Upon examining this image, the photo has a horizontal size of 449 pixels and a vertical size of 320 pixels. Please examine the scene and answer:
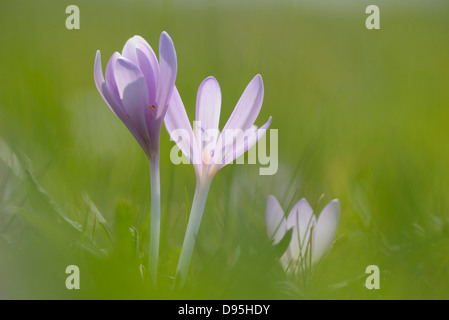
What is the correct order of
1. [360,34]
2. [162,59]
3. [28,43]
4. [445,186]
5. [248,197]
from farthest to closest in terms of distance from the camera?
[360,34] < [28,43] < [445,186] < [248,197] < [162,59]

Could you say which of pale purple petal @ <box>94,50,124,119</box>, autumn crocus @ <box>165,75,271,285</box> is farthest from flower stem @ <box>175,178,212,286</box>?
pale purple petal @ <box>94,50,124,119</box>

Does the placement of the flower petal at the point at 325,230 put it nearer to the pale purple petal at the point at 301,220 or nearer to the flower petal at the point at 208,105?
the pale purple petal at the point at 301,220

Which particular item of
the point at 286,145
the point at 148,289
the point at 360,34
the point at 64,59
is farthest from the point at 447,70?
the point at 148,289

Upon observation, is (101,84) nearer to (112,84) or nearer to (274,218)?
(112,84)

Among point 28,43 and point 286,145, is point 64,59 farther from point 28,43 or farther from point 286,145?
point 286,145

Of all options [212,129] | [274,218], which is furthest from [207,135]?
[274,218]

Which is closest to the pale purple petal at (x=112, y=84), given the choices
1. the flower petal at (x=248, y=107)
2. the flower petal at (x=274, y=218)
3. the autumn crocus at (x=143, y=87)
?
the autumn crocus at (x=143, y=87)
